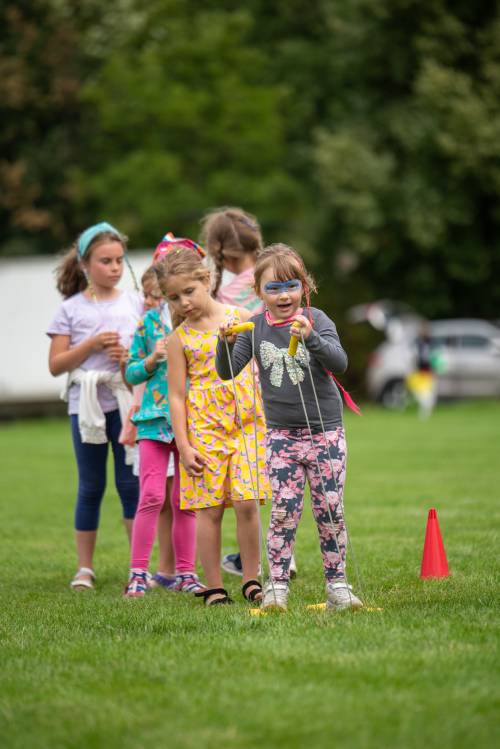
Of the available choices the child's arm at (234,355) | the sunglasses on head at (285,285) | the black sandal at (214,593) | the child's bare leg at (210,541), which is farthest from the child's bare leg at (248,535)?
the sunglasses on head at (285,285)

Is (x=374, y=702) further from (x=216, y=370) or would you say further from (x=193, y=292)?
(x=193, y=292)

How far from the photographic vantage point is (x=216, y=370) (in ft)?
20.1

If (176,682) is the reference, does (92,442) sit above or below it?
above

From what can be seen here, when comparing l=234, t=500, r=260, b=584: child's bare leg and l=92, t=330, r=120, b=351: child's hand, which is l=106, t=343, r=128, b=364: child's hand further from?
l=234, t=500, r=260, b=584: child's bare leg

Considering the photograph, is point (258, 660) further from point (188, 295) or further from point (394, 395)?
point (394, 395)

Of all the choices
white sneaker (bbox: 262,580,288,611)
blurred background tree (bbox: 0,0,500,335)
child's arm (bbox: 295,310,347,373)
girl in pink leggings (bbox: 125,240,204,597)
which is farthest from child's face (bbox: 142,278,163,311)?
blurred background tree (bbox: 0,0,500,335)

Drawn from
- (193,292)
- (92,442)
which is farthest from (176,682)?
(92,442)

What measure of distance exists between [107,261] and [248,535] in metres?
2.01

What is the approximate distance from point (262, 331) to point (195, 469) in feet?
2.82

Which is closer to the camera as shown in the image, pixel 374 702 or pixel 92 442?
pixel 374 702

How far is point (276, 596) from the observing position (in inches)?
234

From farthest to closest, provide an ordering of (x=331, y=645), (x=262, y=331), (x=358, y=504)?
(x=358, y=504), (x=262, y=331), (x=331, y=645)

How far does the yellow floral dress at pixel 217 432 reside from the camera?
6.42 meters

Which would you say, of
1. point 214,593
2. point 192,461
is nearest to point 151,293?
point 192,461
